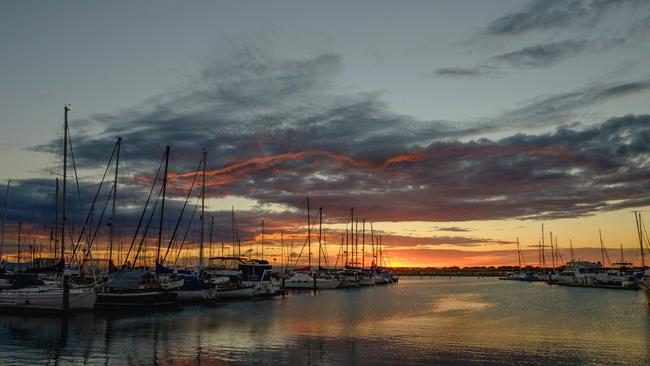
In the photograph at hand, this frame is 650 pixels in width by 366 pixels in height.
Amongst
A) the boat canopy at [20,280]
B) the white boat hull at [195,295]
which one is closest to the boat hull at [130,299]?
the white boat hull at [195,295]

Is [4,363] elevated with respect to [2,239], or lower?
lower

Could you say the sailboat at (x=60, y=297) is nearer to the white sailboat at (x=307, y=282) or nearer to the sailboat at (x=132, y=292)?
the sailboat at (x=132, y=292)

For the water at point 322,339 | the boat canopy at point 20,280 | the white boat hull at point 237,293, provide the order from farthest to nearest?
the white boat hull at point 237,293 → the boat canopy at point 20,280 → the water at point 322,339

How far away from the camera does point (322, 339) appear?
38906mm

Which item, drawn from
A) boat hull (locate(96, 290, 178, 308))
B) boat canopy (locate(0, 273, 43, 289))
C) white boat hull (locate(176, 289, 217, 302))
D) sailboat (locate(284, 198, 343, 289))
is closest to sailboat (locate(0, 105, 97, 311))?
boat hull (locate(96, 290, 178, 308))

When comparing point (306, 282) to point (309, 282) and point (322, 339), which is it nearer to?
point (309, 282)

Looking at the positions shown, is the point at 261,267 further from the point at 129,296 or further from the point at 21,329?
the point at 21,329

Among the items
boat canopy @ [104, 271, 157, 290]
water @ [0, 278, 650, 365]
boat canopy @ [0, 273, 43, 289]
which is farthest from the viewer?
boat canopy @ [0, 273, 43, 289]

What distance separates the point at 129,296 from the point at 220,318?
35.6ft

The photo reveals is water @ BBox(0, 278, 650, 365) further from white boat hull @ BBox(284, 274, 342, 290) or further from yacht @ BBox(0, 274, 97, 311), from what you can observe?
white boat hull @ BBox(284, 274, 342, 290)

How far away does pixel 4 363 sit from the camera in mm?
27453

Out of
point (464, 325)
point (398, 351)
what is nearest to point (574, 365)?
point (398, 351)

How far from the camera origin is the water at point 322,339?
3058 centimetres

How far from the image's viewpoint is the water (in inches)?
1204
